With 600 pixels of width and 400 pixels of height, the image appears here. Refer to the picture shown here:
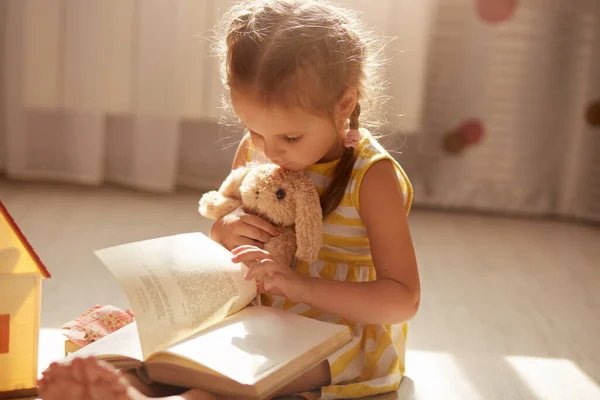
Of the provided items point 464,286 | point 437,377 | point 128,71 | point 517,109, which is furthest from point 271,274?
point 517,109

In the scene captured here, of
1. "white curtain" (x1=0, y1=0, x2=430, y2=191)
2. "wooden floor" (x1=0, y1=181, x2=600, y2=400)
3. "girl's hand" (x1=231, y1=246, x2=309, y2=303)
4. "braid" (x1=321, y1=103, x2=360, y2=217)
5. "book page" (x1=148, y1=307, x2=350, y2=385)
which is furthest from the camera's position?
"white curtain" (x1=0, y1=0, x2=430, y2=191)

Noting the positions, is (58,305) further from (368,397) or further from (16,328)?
(368,397)

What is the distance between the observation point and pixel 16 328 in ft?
2.96

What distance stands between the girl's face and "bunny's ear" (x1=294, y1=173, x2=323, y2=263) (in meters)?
0.04

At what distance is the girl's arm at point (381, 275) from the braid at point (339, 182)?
25mm

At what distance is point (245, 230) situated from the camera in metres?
1.02

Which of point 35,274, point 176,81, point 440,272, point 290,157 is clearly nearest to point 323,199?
point 290,157

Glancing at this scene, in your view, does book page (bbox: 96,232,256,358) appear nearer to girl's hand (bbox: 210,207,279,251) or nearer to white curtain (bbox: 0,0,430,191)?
girl's hand (bbox: 210,207,279,251)

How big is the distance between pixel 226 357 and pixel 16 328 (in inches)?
9.8

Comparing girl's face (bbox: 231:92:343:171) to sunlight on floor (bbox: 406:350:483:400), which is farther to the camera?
sunlight on floor (bbox: 406:350:483:400)

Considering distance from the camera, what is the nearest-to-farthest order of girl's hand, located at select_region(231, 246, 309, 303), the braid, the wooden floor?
girl's hand, located at select_region(231, 246, 309, 303)
the braid
the wooden floor

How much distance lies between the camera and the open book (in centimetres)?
81

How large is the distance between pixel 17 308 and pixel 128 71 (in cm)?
130

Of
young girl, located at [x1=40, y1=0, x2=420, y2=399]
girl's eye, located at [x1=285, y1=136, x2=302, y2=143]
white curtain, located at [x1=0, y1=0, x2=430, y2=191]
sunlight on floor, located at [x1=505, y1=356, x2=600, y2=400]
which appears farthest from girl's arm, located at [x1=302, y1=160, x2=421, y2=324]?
white curtain, located at [x1=0, y1=0, x2=430, y2=191]
